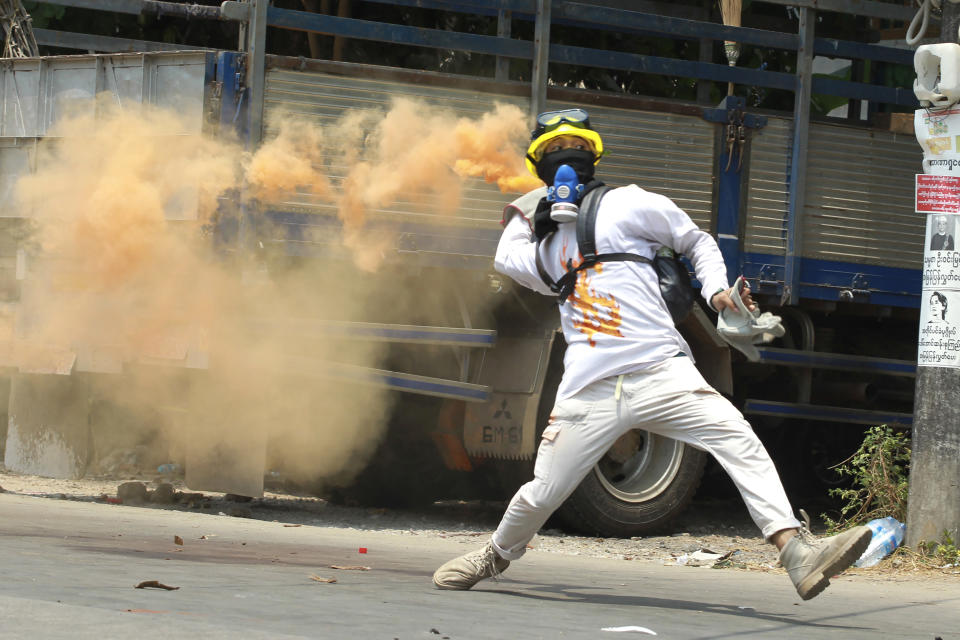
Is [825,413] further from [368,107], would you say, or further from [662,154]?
[368,107]

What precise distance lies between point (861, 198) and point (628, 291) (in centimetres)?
382

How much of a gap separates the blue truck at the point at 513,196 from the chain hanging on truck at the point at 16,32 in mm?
280

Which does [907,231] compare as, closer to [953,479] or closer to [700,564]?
[953,479]

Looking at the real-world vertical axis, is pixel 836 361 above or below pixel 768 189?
below

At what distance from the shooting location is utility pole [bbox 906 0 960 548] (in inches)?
262

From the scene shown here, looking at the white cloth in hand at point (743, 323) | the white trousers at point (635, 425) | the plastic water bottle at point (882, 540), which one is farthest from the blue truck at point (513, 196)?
the white cloth in hand at point (743, 323)

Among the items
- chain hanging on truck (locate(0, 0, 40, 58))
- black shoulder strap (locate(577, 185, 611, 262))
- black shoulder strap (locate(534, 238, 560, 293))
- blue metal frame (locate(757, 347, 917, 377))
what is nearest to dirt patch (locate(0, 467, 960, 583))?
blue metal frame (locate(757, 347, 917, 377))

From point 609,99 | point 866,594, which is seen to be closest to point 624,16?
point 609,99

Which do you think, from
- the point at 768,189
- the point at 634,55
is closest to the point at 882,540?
the point at 768,189

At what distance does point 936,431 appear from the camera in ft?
22.1

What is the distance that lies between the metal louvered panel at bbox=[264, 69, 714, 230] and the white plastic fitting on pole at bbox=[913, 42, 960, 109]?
1467mm

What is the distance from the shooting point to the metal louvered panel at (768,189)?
797 cm

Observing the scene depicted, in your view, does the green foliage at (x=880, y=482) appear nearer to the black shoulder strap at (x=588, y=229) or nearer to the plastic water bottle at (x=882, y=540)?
the plastic water bottle at (x=882, y=540)

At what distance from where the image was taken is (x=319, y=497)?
895 cm
